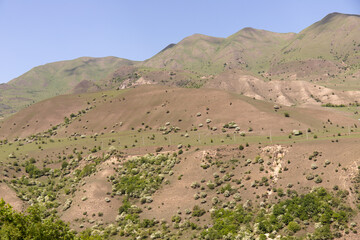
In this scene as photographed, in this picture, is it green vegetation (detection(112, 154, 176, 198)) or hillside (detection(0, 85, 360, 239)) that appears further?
green vegetation (detection(112, 154, 176, 198))

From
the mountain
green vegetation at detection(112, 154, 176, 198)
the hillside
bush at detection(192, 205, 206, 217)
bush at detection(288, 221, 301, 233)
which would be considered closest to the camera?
bush at detection(288, 221, 301, 233)

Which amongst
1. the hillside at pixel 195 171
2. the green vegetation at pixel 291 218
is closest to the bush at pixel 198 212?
the hillside at pixel 195 171

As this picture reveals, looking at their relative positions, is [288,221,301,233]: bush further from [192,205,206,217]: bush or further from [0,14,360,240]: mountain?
[192,205,206,217]: bush

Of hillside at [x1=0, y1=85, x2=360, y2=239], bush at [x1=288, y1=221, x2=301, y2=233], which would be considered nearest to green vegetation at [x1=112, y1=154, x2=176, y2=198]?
hillside at [x1=0, y1=85, x2=360, y2=239]

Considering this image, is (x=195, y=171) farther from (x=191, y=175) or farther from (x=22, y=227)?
(x=22, y=227)

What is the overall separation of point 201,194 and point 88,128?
79.4 meters

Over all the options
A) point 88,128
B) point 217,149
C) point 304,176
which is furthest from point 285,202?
point 88,128

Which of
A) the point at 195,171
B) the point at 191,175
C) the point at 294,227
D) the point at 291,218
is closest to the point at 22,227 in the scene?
the point at 294,227

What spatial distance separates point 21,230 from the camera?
2897 centimetres

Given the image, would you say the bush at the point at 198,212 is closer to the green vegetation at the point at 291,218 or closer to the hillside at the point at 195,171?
the hillside at the point at 195,171

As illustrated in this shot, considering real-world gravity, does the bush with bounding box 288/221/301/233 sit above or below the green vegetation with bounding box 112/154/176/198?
below

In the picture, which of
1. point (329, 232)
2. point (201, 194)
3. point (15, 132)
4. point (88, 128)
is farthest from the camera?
point (15, 132)

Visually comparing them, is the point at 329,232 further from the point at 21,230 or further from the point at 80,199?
the point at 80,199

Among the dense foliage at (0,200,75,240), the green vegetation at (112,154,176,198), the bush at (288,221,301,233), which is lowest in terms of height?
the bush at (288,221,301,233)
